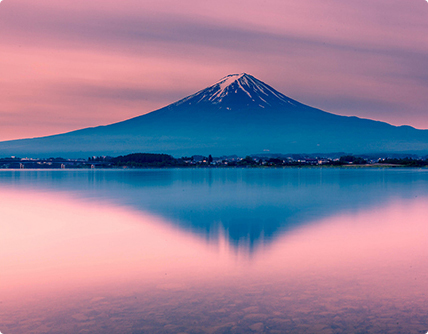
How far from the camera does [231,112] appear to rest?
7756 inches

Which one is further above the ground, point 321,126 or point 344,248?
point 321,126

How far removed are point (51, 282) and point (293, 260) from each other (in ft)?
14.2

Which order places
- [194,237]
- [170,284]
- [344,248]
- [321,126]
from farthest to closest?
[321,126], [194,237], [344,248], [170,284]

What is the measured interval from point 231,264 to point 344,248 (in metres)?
2.96

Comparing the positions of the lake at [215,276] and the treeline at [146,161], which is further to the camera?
the treeline at [146,161]

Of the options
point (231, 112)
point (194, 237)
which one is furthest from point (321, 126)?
point (194, 237)

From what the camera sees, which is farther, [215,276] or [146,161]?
[146,161]

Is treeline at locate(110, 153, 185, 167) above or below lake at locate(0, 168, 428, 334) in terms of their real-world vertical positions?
above

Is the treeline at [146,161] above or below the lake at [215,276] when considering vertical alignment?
above

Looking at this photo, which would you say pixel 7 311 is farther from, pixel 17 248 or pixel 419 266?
pixel 419 266

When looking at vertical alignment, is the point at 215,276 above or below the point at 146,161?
below

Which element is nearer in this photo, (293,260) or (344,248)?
(293,260)

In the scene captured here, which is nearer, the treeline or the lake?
the lake

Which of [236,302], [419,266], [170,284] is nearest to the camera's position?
[236,302]
